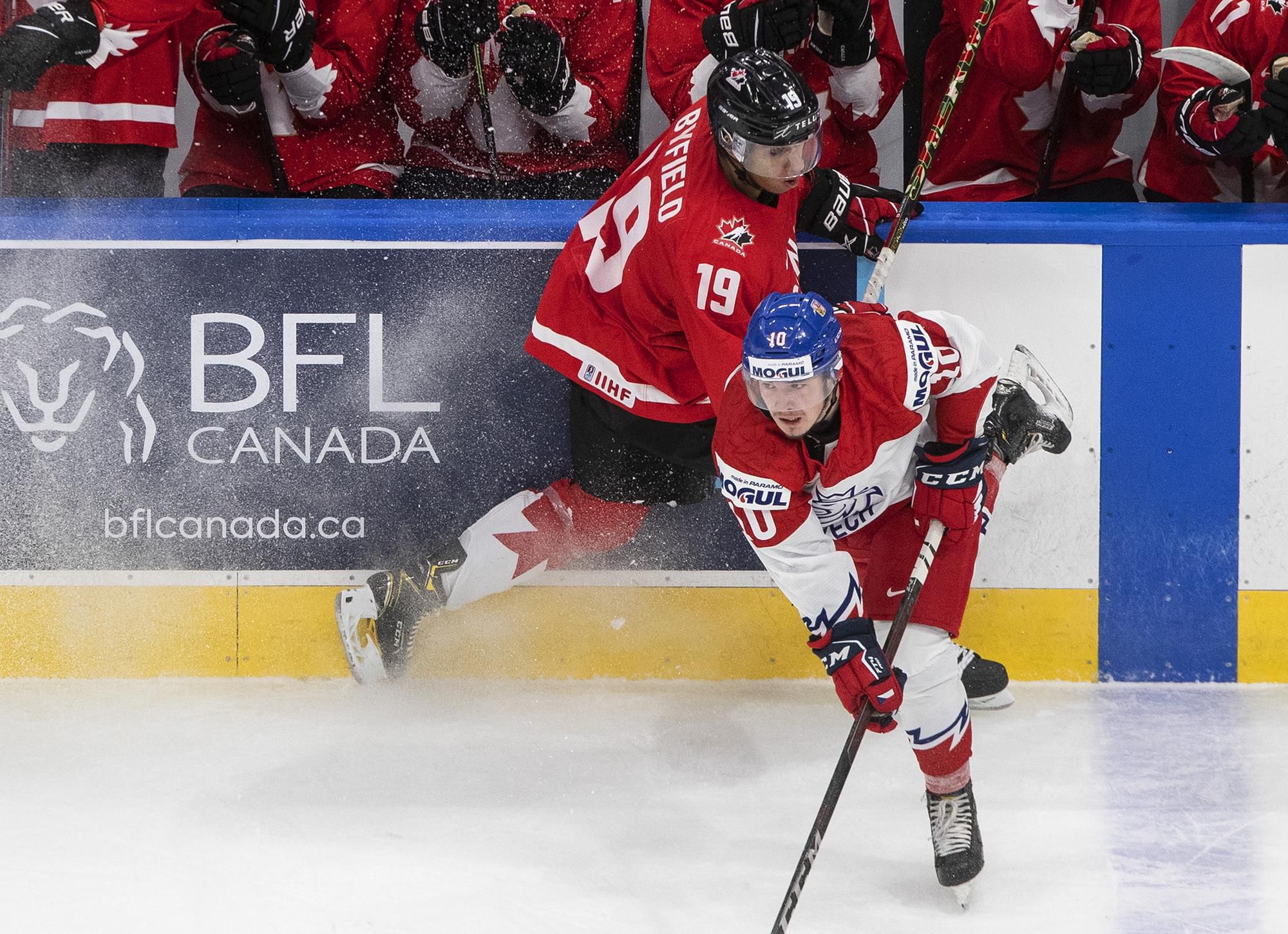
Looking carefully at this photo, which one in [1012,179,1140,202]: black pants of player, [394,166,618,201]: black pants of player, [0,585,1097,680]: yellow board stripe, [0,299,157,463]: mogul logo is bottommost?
[0,585,1097,680]: yellow board stripe

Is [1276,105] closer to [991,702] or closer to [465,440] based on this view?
[991,702]

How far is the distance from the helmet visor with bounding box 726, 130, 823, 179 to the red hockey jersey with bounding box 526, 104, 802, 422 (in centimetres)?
8

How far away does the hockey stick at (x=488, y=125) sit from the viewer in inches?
123

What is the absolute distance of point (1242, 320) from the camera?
2.95m

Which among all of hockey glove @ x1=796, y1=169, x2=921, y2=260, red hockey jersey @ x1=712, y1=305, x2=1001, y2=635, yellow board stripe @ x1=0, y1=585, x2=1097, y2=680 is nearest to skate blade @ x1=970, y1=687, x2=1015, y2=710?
yellow board stripe @ x1=0, y1=585, x2=1097, y2=680

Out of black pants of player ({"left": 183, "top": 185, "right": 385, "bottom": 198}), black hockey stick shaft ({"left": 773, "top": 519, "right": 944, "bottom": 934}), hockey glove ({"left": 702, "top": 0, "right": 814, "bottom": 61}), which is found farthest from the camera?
black pants of player ({"left": 183, "top": 185, "right": 385, "bottom": 198})

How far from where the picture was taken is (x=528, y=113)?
3.28 m

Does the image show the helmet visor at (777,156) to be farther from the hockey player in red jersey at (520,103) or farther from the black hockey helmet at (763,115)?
the hockey player in red jersey at (520,103)

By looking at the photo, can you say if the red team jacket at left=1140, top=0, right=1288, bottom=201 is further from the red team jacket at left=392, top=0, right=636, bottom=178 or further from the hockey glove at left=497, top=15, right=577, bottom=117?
the hockey glove at left=497, top=15, right=577, bottom=117

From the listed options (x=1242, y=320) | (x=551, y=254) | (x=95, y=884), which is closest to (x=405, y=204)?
(x=551, y=254)

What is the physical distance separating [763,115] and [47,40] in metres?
1.63

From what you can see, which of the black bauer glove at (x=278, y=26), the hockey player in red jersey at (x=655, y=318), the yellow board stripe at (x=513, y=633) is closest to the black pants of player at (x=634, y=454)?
the hockey player in red jersey at (x=655, y=318)

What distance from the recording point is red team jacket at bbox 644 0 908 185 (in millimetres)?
3158

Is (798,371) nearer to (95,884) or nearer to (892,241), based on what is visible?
(892,241)
